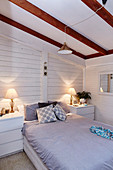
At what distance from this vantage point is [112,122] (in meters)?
3.53

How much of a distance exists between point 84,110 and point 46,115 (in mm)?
1615

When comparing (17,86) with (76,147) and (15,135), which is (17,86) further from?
(76,147)

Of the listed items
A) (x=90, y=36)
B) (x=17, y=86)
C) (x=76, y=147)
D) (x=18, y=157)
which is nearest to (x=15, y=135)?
(x=18, y=157)

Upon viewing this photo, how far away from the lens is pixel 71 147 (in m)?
1.53

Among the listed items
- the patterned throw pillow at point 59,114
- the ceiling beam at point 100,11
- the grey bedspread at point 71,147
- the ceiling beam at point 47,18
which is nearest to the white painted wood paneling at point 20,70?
the patterned throw pillow at point 59,114

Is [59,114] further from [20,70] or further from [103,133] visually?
[20,70]

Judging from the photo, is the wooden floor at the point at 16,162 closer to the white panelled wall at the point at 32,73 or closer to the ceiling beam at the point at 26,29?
the white panelled wall at the point at 32,73

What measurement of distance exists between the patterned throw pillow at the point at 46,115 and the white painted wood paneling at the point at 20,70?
67 cm

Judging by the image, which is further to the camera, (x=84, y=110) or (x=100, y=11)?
(x=84, y=110)

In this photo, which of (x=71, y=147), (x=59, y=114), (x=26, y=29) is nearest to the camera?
(x=71, y=147)

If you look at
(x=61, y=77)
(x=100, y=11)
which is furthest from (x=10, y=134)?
(x=100, y=11)

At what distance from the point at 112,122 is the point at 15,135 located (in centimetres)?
279

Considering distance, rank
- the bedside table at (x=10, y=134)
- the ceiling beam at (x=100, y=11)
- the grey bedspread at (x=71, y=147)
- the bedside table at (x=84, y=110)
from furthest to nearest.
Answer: the bedside table at (x=84, y=110) → the bedside table at (x=10, y=134) → the ceiling beam at (x=100, y=11) → the grey bedspread at (x=71, y=147)

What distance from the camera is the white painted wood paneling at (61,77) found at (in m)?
3.57
